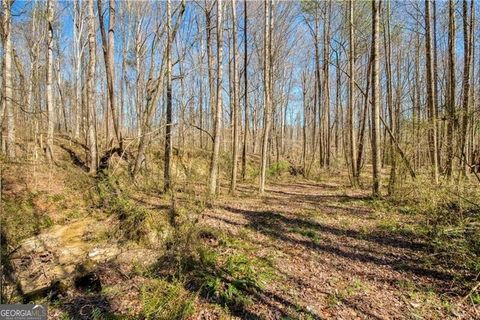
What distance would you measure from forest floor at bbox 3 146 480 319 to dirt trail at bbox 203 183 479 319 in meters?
0.01

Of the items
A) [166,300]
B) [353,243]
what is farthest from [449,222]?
[166,300]

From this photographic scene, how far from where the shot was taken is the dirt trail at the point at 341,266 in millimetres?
3363

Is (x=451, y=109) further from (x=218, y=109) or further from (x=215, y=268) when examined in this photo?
(x=215, y=268)

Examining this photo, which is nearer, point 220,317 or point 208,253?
point 220,317

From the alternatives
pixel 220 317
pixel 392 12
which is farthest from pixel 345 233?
pixel 392 12

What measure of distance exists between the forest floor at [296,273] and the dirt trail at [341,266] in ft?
0.04

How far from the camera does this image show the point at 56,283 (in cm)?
430

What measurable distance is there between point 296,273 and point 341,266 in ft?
2.43

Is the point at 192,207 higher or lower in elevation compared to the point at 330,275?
higher

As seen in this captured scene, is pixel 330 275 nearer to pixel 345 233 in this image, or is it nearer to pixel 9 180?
pixel 345 233

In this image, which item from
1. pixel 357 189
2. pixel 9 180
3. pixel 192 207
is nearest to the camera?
pixel 192 207

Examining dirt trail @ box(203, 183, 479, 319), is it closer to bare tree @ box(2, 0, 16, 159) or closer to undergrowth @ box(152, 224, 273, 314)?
undergrowth @ box(152, 224, 273, 314)

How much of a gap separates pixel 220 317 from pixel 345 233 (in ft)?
10.7

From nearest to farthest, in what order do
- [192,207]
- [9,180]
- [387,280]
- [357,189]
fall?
1. [387,280]
2. [192,207]
3. [9,180]
4. [357,189]
